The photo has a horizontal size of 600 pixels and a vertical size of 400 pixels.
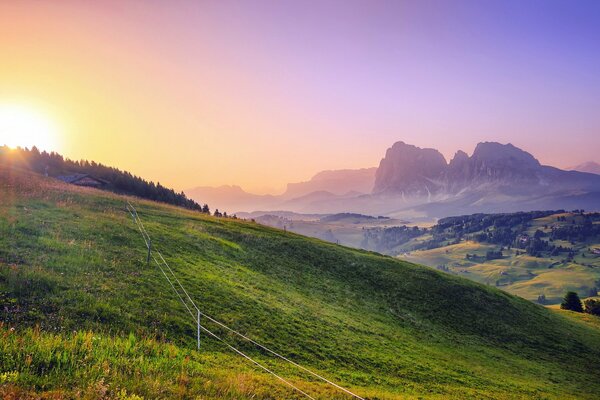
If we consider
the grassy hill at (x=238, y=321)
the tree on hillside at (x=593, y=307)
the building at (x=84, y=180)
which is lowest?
the tree on hillside at (x=593, y=307)

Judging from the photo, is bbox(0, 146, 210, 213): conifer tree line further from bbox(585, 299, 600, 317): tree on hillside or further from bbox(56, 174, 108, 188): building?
bbox(585, 299, 600, 317): tree on hillside

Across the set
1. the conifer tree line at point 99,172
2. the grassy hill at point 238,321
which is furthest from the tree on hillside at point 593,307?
the conifer tree line at point 99,172

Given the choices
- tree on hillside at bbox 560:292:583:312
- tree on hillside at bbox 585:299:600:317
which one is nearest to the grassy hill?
tree on hillside at bbox 560:292:583:312

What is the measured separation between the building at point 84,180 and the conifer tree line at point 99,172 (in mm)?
2621

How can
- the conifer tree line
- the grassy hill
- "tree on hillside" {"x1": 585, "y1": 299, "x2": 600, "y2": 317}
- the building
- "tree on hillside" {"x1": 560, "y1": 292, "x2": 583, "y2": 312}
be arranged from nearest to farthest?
the grassy hill, "tree on hillside" {"x1": 585, "y1": 299, "x2": 600, "y2": 317}, "tree on hillside" {"x1": 560, "y1": 292, "x2": 583, "y2": 312}, the building, the conifer tree line

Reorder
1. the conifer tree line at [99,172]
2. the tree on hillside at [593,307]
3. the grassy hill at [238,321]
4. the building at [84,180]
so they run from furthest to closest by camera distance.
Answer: the conifer tree line at [99,172] < the building at [84,180] < the tree on hillside at [593,307] < the grassy hill at [238,321]

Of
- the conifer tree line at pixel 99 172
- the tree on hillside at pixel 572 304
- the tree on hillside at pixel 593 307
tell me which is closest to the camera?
the tree on hillside at pixel 593 307

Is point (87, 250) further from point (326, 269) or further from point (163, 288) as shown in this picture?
point (326, 269)

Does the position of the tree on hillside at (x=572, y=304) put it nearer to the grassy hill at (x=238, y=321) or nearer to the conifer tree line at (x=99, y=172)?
the grassy hill at (x=238, y=321)

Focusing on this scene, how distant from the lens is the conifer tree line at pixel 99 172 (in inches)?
4638

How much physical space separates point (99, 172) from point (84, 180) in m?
19.5

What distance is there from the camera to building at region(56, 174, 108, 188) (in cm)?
10669

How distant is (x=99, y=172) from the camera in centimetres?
12912

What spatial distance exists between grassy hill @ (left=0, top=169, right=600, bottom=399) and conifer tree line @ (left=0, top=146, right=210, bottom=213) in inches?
2708
